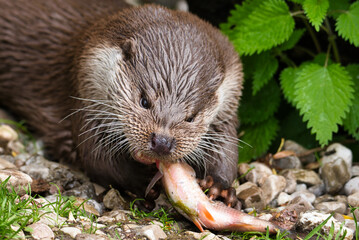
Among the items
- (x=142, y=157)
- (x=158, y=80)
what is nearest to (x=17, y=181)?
(x=142, y=157)

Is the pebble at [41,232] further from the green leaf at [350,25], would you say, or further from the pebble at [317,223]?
the green leaf at [350,25]

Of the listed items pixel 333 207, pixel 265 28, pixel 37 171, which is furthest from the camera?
pixel 265 28

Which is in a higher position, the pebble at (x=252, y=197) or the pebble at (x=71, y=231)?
the pebble at (x=71, y=231)

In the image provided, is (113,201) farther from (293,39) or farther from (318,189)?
(293,39)

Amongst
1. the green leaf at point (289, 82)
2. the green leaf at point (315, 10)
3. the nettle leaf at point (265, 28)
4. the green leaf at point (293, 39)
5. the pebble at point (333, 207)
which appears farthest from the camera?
the green leaf at point (293, 39)

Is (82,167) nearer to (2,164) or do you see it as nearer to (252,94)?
(2,164)

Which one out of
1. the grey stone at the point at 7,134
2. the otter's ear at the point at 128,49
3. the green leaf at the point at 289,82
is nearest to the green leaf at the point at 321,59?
the green leaf at the point at 289,82
